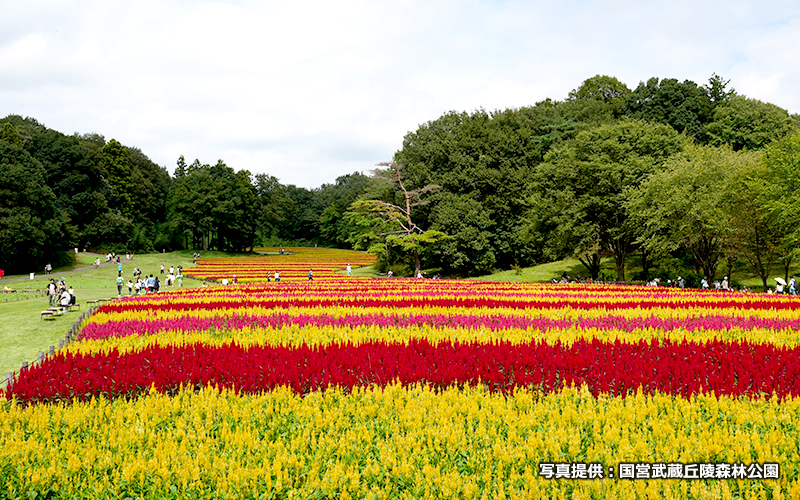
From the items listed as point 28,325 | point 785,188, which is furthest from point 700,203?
point 28,325

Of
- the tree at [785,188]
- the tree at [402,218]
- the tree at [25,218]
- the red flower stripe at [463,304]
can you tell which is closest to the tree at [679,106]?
the tree at [402,218]

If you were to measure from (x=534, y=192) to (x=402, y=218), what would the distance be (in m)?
12.8

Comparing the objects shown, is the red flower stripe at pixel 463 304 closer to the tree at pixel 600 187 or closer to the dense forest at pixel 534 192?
the dense forest at pixel 534 192

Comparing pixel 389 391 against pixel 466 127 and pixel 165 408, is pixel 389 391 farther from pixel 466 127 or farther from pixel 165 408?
pixel 466 127

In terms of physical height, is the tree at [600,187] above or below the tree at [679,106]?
below

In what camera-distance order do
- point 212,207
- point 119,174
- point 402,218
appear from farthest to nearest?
point 119,174, point 212,207, point 402,218

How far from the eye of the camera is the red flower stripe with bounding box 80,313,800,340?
11039 mm

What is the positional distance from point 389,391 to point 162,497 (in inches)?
110

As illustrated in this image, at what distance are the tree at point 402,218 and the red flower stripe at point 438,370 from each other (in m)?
35.4

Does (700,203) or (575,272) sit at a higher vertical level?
(700,203)

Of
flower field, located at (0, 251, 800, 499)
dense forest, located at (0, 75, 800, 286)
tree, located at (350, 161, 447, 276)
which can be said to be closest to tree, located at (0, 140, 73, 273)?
dense forest, located at (0, 75, 800, 286)

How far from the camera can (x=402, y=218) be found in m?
48.2

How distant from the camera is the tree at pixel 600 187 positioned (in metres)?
35.1

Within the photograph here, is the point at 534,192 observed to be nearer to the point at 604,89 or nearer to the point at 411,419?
the point at 604,89
